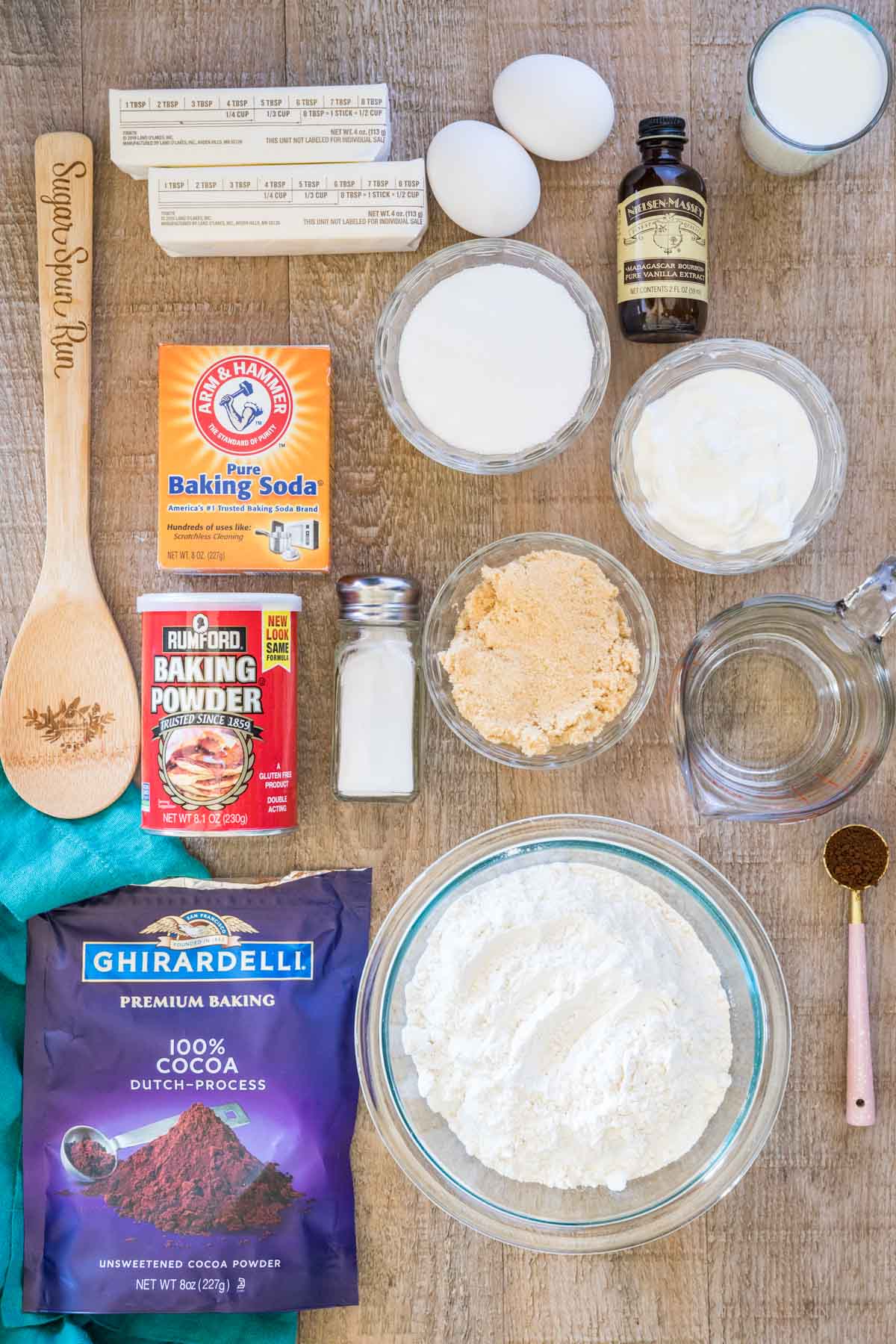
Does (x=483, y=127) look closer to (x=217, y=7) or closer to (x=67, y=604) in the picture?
(x=217, y=7)

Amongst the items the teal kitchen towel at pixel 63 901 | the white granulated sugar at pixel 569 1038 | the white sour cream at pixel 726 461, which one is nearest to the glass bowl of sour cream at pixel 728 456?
the white sour cream at pixel 726 461

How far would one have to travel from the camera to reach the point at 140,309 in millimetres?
1009

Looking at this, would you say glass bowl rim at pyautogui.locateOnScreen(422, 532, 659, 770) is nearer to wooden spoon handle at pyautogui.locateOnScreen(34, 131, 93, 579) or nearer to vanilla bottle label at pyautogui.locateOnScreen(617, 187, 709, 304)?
vanilla bottle label at pyautogui.locateOnScreen(617, 187, 709, 304)

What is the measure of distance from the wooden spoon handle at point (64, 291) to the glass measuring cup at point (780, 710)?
0.67 metres

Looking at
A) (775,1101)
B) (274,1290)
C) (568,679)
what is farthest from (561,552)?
(274,1290)

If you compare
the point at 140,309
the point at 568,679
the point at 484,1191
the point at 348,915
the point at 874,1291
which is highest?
the point at 140,309

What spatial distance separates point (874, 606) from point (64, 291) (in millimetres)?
873

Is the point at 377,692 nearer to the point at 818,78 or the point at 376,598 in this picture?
the point at 376,598

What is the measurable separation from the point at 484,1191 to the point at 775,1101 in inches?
12.0

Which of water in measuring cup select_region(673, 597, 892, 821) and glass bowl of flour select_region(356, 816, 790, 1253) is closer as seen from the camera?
glass bowl of flour select_region(356, 816, 790, 1253)

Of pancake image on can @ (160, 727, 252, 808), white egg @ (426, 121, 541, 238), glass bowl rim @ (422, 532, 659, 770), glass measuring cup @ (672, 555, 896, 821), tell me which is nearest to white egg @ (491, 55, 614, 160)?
white egg @ (426, 121, 541, 238)

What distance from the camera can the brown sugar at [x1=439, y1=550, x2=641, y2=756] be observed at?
3.07 feet

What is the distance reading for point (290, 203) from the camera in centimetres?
94

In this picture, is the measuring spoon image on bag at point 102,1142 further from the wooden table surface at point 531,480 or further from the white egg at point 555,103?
the white egg at point 555,103
